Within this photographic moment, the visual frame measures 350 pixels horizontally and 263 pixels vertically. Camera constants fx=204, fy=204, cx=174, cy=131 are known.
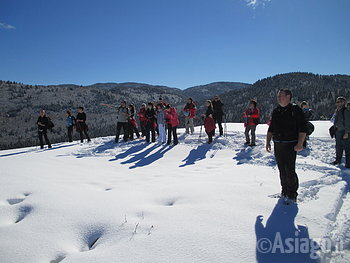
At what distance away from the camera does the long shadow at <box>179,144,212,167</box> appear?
26.1 feet

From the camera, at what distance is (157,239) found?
254 centimetres

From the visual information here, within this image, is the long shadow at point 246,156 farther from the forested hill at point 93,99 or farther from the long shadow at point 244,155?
the forested hill at point 93,99

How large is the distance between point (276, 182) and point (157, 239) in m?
3.40

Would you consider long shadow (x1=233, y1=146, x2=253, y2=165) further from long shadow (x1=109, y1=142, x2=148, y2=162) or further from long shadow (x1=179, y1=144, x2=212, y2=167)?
long shadow (x1=109, y1=142, x2=148, y2=162)

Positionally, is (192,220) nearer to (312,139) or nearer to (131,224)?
(131,224)

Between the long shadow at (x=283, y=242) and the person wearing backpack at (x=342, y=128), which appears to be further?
the person wearing backpack at (x=342, y=128)

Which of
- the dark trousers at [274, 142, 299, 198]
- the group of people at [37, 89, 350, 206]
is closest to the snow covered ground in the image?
the dark trousers at [274, 142, 299, 198]

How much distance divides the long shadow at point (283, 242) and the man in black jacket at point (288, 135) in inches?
25.0

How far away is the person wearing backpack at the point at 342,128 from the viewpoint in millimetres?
6012

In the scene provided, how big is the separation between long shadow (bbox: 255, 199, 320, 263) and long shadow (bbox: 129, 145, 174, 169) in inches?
202

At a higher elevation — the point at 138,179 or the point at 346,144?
the point at 346,144

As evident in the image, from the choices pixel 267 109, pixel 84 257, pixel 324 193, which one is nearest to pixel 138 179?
pixel 84 257

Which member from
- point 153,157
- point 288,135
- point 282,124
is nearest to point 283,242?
point 288,135

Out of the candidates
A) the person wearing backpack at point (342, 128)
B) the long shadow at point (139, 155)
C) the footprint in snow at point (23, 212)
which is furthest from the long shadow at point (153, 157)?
the person wearing backpack at point (342, 128)
